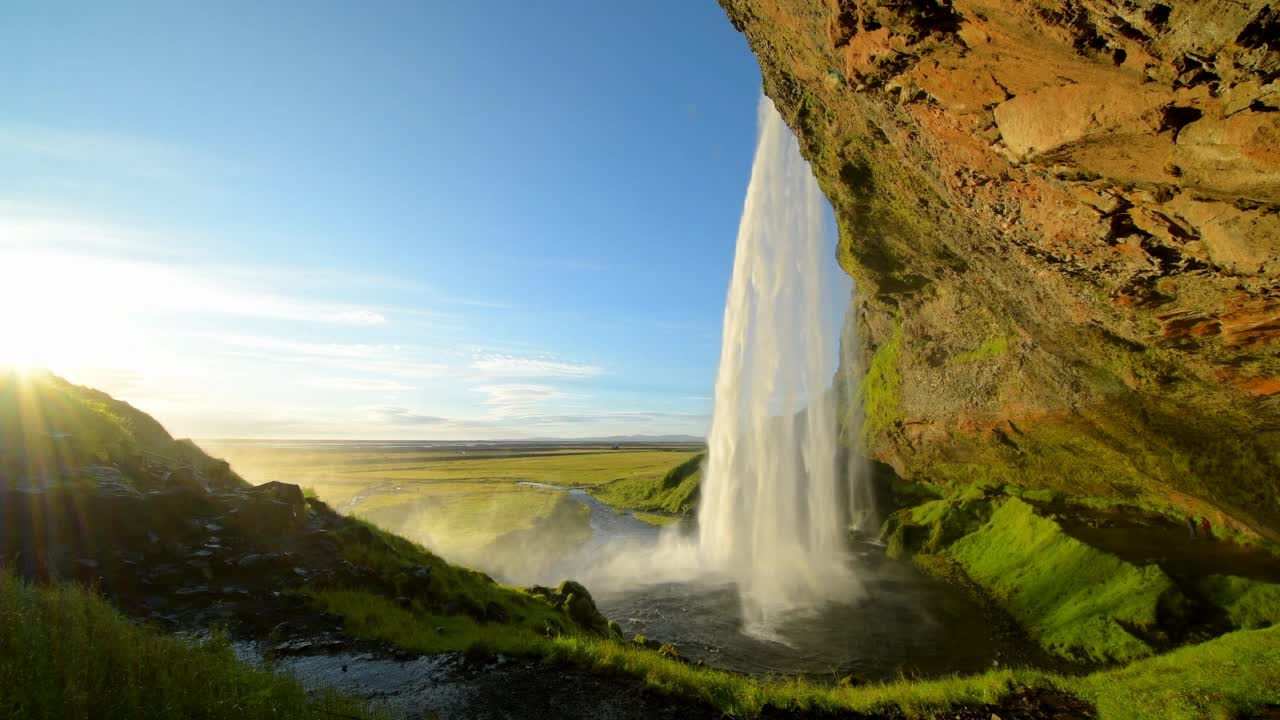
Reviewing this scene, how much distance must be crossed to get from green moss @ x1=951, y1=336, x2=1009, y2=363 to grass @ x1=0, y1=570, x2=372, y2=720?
2757 centimetres

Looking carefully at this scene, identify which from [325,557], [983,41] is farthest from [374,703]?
[983,41]

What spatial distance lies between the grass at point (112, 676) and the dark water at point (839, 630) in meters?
12.8

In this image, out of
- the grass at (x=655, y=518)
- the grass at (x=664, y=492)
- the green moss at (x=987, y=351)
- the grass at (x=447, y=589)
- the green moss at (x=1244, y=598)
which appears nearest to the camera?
the grass at (x=447, y=589)

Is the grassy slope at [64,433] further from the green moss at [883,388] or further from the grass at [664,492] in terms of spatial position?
the grass at [664,492]

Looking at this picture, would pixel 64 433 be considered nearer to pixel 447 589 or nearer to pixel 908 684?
pixel 447 589

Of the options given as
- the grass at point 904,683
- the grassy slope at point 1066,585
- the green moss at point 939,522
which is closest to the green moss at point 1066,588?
the grassy slope at point 1066,585

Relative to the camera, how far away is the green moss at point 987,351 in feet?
80.6

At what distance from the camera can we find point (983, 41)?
9141 millimetres

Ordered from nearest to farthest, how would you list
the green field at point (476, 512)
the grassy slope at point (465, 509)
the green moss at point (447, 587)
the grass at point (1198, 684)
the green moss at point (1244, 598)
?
A: the grass at point (1198, 684) → the green moss at point (447, 587) → the green moss at point (1244, 598) → the green field at point (476, 512) → the grassy slope at point (465, 509)

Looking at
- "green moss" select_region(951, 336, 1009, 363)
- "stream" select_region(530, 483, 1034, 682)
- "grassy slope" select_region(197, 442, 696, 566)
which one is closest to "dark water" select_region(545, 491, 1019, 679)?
"stream" select_region(530, 483, 1034, 682)

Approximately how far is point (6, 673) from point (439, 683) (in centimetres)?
580

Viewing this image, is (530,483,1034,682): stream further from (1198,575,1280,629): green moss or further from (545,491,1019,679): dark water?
(1198,575,1280,629): green moss

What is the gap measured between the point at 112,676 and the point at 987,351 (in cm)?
3071

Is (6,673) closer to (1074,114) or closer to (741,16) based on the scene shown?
(1074,114)
